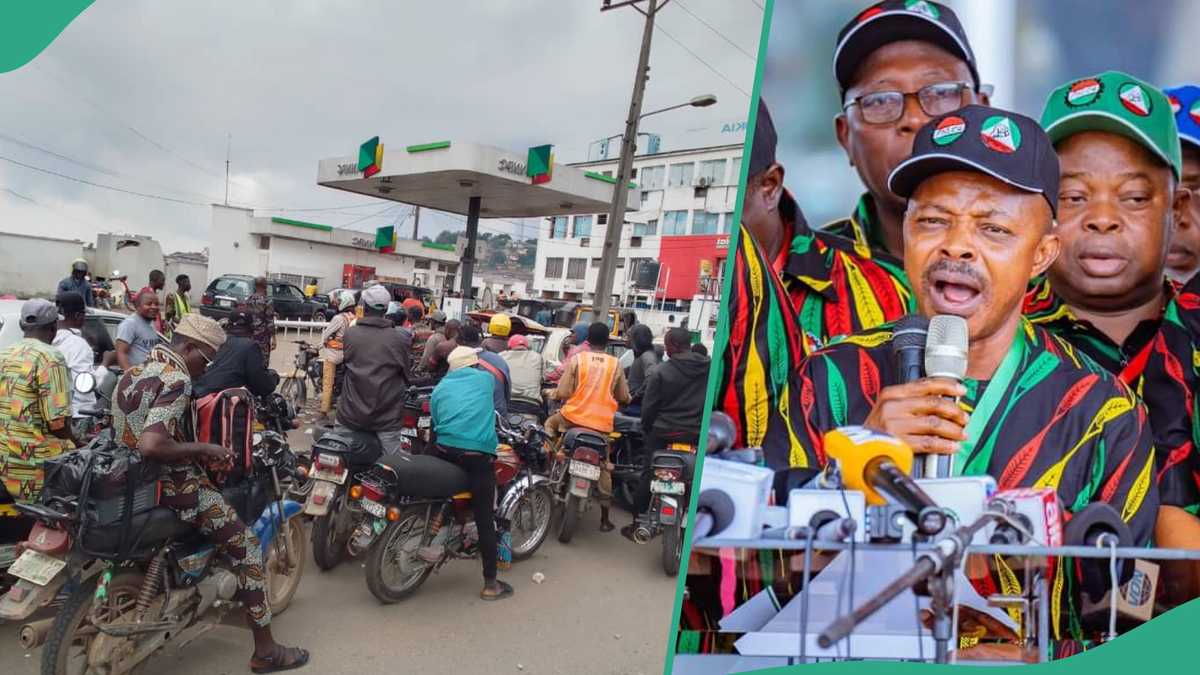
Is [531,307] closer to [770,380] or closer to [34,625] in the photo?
[34,625]

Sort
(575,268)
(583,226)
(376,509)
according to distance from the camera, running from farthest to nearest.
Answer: (575,268), (583,226), (376,509)

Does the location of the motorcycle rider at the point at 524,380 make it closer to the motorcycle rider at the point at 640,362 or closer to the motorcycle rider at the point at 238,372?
the motorcycle rider at the point at 640,362

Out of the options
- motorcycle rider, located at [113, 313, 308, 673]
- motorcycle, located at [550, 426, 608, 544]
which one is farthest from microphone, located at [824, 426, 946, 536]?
motorcycle, located at [550, 426, 608, 544]

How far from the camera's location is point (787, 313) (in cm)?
138

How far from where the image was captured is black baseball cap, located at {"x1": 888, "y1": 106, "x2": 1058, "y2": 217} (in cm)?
128

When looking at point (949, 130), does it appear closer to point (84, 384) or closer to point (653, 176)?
point (653, 176)

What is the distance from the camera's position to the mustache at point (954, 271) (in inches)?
51.9

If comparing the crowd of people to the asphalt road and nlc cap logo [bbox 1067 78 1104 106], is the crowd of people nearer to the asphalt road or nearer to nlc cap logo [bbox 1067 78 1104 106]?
nlc cap logo [bbox 1067 78 1104 106]

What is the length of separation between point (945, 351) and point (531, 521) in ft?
11.4

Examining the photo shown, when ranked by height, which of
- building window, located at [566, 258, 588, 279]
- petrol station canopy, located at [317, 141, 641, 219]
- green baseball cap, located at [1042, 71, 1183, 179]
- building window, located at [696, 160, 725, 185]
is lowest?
building window, located at [696, 160, 725, 185]

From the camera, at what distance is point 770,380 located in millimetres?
1358

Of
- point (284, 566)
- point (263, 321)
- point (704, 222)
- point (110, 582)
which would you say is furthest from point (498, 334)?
point (704, 222)

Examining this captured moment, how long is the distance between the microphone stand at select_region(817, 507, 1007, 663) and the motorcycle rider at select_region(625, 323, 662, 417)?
3.98 meters

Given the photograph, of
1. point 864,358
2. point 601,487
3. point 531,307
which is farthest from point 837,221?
point 531,307
